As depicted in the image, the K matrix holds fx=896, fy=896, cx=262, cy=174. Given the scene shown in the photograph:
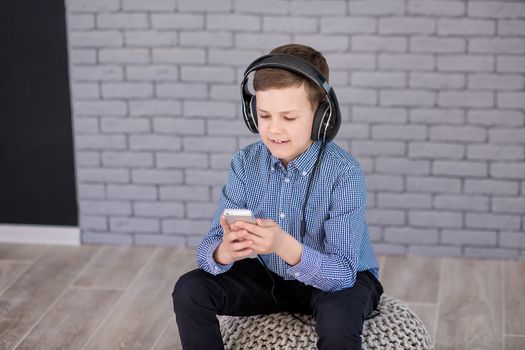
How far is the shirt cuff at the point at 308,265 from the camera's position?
2285mm

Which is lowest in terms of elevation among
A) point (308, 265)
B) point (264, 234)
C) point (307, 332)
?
point (307, 332)

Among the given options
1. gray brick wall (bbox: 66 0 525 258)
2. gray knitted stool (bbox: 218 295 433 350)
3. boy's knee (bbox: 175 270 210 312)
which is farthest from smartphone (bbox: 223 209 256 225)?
gray brick wall (bbox: 66 0 525 258)

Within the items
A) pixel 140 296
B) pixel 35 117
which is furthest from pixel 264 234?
pixel 35 117

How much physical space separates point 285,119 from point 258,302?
52 cm

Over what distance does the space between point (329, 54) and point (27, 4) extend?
126cm

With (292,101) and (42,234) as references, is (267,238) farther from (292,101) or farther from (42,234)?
(42,234)

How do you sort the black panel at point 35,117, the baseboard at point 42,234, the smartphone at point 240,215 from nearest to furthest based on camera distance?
the smartphone at point 240,215 < the black panel at point 35,117 < the baseboard at point 42,234

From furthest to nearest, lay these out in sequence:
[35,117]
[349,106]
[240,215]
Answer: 1. [35,117]
2. [349,106]
3. [240,215]

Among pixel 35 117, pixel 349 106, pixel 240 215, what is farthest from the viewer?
pixel 35 117

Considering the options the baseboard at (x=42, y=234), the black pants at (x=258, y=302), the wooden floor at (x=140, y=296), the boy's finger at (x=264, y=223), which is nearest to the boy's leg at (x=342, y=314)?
the black pants at (x=258, y=302)

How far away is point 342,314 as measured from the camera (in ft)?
7.49

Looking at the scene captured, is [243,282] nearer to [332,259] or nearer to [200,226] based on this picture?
[332,259]

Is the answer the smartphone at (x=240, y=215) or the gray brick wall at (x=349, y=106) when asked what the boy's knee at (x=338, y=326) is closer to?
the smartphone at (x=240, y=215)

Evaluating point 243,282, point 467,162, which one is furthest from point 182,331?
point 467,162
